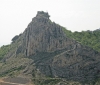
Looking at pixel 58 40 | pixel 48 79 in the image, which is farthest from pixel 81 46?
pixel 48 79

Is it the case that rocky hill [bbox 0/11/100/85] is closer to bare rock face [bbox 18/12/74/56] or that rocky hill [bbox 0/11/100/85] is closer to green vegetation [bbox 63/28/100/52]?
bare rock face [bbox 18/12/74/56]

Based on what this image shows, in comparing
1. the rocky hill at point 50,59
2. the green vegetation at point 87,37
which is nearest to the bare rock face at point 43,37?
the rocky hill at point 50,59

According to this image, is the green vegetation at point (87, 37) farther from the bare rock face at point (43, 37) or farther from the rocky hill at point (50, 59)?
the rocky hill at point (50, 59)

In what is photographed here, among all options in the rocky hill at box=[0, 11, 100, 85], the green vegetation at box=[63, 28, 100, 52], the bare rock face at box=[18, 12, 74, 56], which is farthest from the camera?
the green vegetation at box=[63, 28, 100, 52]

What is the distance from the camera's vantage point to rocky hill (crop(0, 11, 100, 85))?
69.6 metres

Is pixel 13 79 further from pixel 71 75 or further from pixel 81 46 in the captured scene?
pixel 81 46

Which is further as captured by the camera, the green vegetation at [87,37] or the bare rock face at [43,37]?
the green vegetation at [87,37]

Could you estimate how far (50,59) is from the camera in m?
73.1

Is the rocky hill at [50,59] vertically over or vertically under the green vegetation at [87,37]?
under

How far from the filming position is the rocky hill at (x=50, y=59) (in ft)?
228

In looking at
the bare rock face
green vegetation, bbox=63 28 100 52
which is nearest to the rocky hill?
the bare rock face

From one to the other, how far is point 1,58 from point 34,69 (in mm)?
23250

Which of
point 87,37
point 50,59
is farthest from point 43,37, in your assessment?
point 87,37

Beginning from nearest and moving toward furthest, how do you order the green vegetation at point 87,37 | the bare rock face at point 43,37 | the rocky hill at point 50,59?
the rocky hill at point 50,59 → the bare rock face at point 43,37 → the green vegetation at point 87,37
